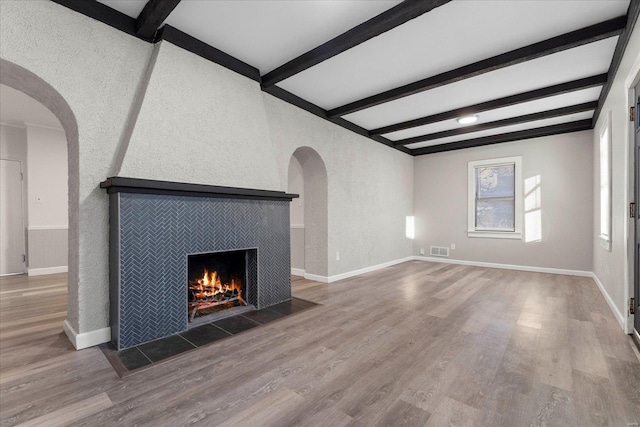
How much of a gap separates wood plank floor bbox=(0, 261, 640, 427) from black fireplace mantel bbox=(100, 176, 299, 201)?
129 cm

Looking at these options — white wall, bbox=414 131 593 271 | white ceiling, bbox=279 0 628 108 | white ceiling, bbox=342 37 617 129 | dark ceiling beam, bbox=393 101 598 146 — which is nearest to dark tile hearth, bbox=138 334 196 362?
white ceiling, bbox=279 0 628 108

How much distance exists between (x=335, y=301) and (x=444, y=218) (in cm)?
408

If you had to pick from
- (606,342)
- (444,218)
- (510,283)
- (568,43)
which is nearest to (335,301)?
(606,342)

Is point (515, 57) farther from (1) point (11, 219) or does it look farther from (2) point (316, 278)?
(1) point (11, 219)

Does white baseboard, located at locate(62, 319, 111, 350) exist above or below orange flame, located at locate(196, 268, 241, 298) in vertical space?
below

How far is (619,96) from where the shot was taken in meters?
2.88

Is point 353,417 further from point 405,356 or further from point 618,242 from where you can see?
point 618,242

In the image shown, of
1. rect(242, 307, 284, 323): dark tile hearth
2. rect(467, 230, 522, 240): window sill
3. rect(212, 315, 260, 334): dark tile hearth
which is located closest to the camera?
rect(212, 315, 260, 334): dark tile hearth

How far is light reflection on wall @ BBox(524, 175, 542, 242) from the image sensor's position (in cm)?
542

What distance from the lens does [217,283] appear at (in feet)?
10.7

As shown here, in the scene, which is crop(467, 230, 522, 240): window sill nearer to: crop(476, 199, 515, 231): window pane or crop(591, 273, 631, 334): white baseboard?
crop(476, 199, 515, 231): window pane

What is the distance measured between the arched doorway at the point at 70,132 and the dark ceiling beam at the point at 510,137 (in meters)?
6.26

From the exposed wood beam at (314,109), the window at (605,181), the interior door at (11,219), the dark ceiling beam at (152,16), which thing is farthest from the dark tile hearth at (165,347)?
the interior door at (11,219)

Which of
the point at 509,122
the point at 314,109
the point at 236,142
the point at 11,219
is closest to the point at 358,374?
the point at 236,142
